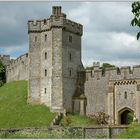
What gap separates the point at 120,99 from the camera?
45.4 metres

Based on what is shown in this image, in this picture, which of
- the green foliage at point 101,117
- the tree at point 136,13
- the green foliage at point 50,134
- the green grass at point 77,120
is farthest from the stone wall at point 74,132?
the tree at point 136,13

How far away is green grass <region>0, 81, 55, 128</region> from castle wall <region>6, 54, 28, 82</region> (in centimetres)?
526

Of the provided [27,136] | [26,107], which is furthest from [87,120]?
[27,136]

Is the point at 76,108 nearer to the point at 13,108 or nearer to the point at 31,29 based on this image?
the point at 13,108

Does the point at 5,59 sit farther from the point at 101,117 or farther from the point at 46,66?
the point at 101,117

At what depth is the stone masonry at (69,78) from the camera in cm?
4516

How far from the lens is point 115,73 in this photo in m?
45.9

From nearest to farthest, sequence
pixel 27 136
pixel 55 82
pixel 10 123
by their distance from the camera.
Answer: pixel 27 136 < pixel 10 123 < pixel 55 82

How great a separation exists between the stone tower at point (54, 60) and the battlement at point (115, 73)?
1767 millimetres

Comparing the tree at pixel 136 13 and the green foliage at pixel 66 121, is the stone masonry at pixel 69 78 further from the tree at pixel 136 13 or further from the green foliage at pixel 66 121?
the tree at pixel 136 13

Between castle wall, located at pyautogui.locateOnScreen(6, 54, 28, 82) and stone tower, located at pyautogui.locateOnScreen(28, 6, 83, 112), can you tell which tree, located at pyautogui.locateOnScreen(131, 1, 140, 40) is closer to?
stone tower, located at pyautogui.locateOnScreen(28, 6, 83, 112)

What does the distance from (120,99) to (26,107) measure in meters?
8.76

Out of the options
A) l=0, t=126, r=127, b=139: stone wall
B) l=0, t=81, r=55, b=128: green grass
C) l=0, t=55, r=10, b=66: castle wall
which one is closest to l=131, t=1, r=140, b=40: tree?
l=0, t=126, r=127, b=139: stone wall

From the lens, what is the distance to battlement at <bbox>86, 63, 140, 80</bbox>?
4472 cm
